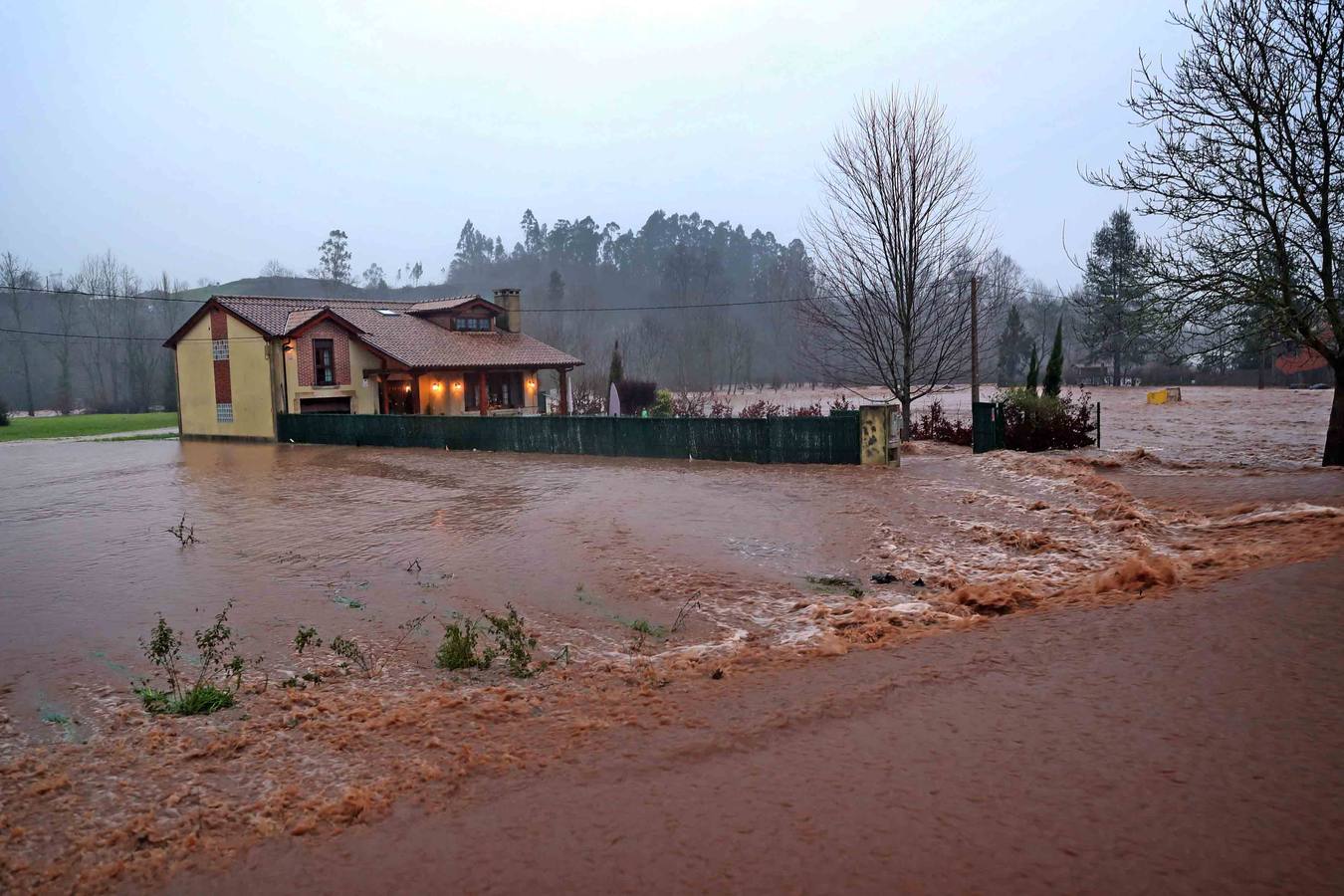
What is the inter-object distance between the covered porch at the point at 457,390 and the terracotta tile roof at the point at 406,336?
558 mm

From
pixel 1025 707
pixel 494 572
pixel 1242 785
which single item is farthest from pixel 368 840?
pixel 494 572

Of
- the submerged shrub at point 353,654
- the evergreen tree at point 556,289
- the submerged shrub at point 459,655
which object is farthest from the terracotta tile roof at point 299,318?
the evergreen tree at point 556,289

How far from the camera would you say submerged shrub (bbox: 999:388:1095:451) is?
24859 millimetres

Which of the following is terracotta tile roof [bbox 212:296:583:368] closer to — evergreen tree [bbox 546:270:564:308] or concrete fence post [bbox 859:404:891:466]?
concrete fence post [bbox 859:404:891:466]

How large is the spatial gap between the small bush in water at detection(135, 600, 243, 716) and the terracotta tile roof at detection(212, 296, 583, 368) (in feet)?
104

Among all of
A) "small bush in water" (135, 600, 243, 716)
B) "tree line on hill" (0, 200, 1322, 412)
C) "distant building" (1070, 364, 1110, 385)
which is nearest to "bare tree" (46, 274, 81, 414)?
"tree line on hill" (0, 200, 1322, 412)

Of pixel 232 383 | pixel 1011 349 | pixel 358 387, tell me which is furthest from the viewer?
pixel 1011 349

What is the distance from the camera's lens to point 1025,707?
6488mm

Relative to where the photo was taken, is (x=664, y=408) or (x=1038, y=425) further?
(x=664, y=408)

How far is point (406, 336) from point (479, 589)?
33660 mm

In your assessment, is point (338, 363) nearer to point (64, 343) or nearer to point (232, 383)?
point (232, 383)

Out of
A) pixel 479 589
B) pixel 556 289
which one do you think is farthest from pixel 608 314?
pixel 479 589

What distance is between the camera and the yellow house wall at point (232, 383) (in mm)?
38812

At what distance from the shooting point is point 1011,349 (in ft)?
249
